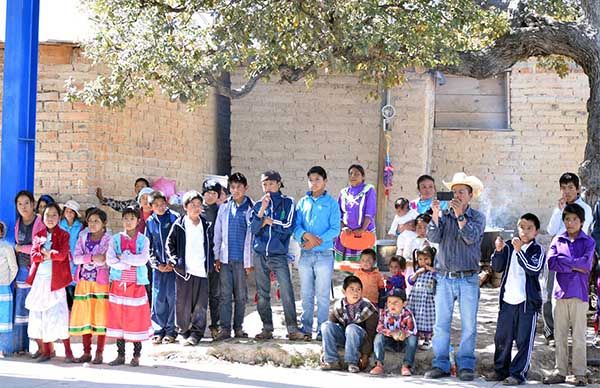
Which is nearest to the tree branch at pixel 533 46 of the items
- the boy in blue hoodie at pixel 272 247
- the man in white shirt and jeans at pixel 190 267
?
the boy in blue hoodie at pixel 272 247

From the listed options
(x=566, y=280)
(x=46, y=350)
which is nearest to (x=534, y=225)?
(x=566, y=280)

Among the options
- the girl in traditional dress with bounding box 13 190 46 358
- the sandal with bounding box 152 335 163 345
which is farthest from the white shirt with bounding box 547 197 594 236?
the girl in traditional dress with bounding box 13 190 46 358

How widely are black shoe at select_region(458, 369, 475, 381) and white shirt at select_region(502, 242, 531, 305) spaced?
73 centimetres

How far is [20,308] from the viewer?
28.2 feet

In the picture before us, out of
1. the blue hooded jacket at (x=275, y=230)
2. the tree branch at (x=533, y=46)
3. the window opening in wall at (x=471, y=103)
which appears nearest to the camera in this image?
the blue hooded jacket at (x=275, y=230)

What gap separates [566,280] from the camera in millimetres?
7703

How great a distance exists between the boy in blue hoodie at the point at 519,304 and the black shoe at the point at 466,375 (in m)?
0.19

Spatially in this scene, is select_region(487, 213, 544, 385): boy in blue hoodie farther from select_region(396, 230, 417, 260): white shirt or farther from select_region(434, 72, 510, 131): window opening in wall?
select_region(434, 72, 510, 131): window opening in wall

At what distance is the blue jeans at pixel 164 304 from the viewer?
9086mm

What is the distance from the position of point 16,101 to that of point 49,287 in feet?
6.38

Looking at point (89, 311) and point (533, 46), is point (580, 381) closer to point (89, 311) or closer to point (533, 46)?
point (533, 46)

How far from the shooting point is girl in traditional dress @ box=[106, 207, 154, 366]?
320 inches

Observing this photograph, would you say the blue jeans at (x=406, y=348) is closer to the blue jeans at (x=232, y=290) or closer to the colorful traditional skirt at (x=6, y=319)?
the blue jeans at (x=232, y=290)

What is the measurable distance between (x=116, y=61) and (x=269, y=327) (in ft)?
11.4
